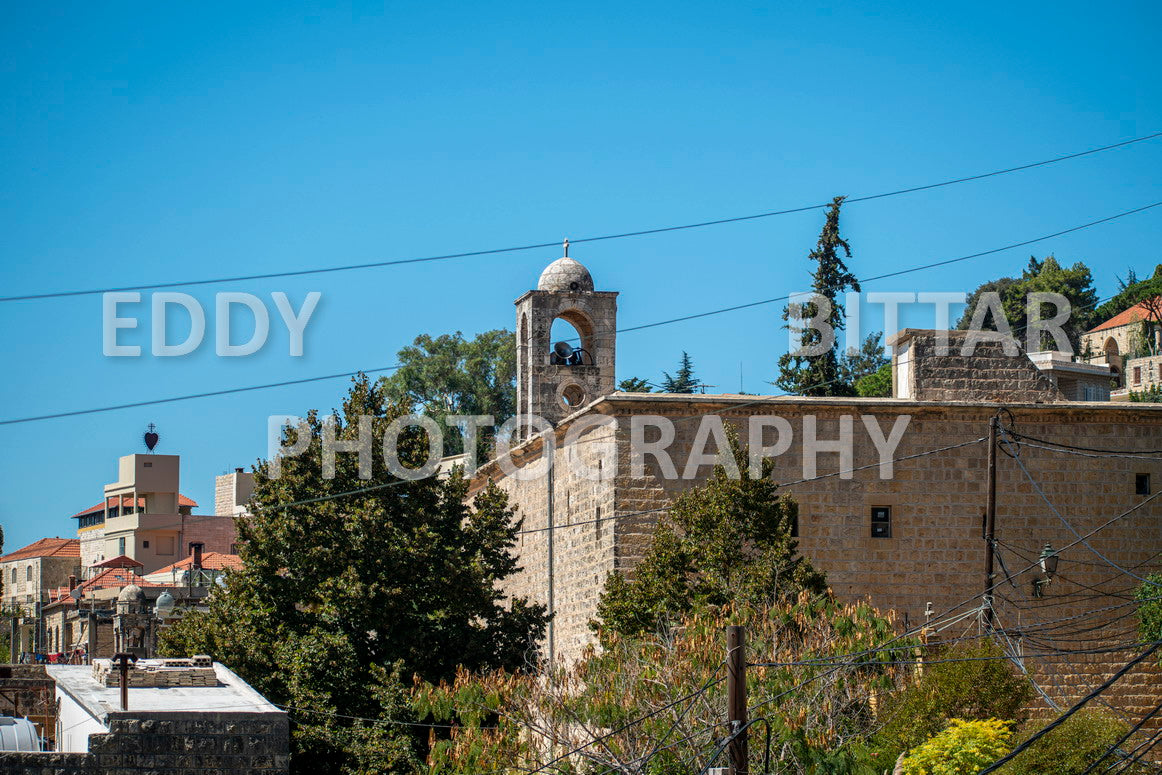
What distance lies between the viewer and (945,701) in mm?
18562

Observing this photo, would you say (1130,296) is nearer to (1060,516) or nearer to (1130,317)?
(1130,317)

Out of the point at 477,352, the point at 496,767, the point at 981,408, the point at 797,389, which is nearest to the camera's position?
the point at 496,767

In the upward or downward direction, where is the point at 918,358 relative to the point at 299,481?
upward

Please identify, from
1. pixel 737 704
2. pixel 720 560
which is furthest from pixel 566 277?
pixel 737 704

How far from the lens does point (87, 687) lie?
18219 millimetres

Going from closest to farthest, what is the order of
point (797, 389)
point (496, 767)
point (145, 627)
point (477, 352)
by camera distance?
point (496, 767)
point (145, 627)
point (797, 389)
point (477, 352)

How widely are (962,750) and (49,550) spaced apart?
2577 inches

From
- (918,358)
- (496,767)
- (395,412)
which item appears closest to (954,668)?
(496,767)

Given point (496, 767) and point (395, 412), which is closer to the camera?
point (496, 767)

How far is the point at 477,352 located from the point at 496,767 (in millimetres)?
44368

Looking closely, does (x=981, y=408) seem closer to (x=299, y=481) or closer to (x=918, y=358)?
(x=918, y=358)

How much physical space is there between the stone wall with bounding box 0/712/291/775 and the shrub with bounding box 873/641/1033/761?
24.0 feet

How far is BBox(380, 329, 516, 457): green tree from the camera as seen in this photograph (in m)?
60.9

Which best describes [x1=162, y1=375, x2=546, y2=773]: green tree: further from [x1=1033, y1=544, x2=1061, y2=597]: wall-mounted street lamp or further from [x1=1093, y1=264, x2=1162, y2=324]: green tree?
[x1=1093, y1=264, x2=1162, y2=324]: green tree
